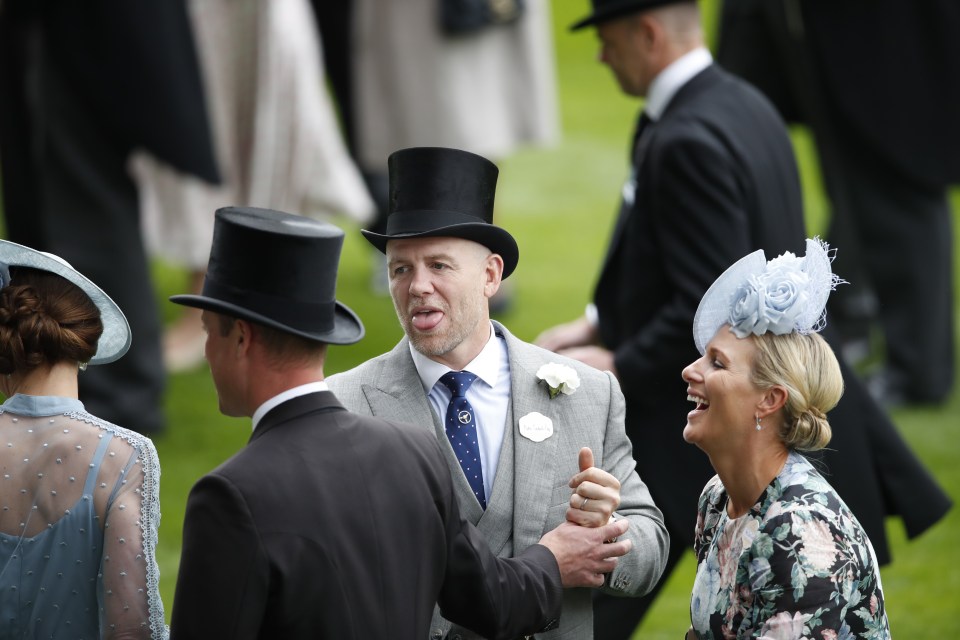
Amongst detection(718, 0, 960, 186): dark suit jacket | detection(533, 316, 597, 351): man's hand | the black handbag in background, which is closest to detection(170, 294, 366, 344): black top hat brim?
detection(533, 316, 597, 351): man's hand

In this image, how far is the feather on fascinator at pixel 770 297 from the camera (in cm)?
325

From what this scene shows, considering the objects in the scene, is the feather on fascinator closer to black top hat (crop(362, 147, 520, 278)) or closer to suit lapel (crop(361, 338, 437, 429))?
black top hat (crop(362, 147, 520, 278))

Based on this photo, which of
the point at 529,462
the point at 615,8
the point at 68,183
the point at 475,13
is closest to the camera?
the point at 529,462

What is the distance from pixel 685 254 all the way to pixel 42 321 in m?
2.05

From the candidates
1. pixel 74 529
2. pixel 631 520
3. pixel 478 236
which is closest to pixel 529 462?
pixel 631 520

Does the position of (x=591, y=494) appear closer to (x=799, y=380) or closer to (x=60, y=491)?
(x=799, y=380)

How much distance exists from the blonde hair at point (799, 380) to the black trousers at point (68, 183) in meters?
4.41

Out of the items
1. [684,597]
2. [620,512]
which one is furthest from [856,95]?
[620,512]

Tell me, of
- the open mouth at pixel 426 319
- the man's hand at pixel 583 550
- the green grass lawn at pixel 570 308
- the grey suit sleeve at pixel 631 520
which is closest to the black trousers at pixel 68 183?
the green grass lawn at pixel 570 308

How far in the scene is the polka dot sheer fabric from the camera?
3.18 meters

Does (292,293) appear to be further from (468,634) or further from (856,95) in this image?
(856,95)

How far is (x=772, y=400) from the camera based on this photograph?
10.7 ft

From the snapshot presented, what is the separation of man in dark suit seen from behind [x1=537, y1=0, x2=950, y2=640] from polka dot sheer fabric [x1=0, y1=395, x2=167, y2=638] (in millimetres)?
1754

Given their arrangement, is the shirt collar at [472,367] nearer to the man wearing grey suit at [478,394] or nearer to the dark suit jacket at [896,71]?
the man wearing grey suit at [478,394]
